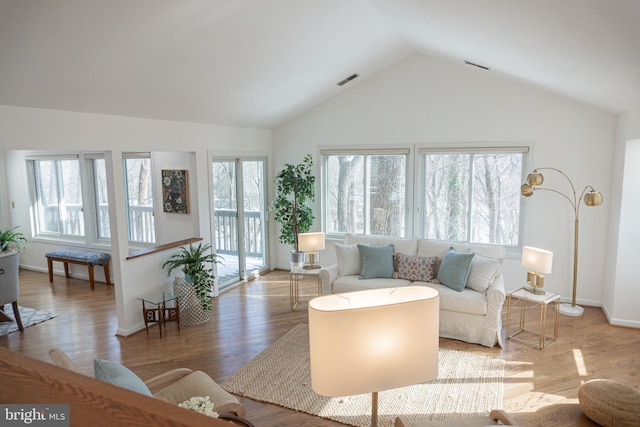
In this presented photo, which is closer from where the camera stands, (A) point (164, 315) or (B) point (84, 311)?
(A) point (164, 315)

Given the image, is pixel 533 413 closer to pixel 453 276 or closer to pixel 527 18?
pixel 453 276

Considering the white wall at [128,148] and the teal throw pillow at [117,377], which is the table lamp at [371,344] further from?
the white wall at [128,148]

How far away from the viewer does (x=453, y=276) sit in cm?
477

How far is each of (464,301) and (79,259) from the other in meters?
5.53

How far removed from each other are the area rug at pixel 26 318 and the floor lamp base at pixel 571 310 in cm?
631

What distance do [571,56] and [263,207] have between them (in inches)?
193

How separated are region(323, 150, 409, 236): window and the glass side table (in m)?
2.91

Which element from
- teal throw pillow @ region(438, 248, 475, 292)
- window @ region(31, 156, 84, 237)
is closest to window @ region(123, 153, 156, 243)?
window @ region(31, 156, 84, 237)

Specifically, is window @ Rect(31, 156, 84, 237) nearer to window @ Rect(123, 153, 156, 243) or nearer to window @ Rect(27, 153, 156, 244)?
window @ Rect(27, 153, 156, 244)

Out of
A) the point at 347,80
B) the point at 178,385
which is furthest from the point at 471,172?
the point at 178,385

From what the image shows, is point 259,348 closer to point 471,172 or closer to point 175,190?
point 175,190

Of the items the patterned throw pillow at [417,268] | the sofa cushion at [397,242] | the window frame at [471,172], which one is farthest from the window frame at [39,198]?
the window frame at [471,172]

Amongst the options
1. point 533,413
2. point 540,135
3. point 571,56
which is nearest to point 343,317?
point 533,413

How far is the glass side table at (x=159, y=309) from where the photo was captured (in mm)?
4871
